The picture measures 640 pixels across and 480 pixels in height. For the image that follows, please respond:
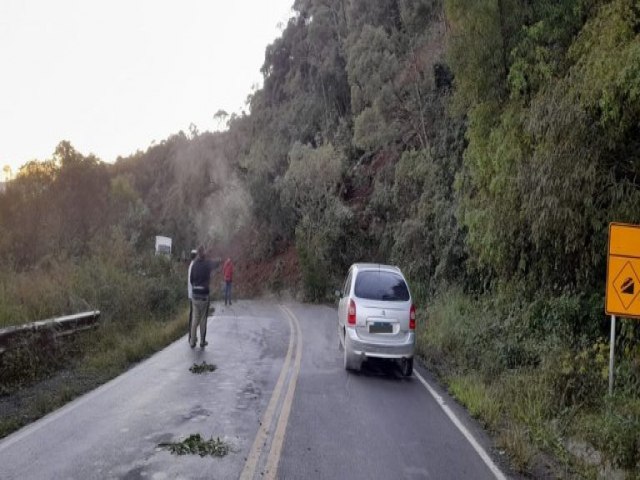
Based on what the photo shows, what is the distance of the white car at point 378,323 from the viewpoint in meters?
11.4

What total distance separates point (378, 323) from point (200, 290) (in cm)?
452

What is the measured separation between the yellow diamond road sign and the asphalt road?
2.55m

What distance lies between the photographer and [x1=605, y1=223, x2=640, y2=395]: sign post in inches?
317

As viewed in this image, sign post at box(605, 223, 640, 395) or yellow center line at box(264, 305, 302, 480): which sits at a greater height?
sign post at box(605, 223, 640, 395)

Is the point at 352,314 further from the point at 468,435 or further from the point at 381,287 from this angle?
the point at 468,435

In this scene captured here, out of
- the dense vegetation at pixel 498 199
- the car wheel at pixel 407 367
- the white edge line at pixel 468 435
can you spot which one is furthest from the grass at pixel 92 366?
the white edge line at pixel 468 435

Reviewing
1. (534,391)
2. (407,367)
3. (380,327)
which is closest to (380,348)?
(380,327)

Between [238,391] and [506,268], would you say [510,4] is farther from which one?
[238,391]

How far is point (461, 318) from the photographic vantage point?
15352 millimetres

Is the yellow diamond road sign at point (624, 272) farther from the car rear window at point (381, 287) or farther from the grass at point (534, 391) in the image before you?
the car rear window at point (381, 287)

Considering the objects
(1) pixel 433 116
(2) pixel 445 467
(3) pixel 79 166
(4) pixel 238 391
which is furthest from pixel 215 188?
(2) pixel 445 467

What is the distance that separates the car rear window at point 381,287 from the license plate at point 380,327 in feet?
1.84

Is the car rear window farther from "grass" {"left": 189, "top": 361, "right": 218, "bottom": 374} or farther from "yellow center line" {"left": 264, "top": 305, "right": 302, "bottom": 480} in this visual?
"grass" {"left": 189, "top": 361, "right": 218, "bottom": 374}

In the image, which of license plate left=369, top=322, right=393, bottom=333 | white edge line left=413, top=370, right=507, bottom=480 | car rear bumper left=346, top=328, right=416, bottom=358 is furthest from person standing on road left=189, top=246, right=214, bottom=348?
white edge line left=413, top=370, right=507, bottom=480
